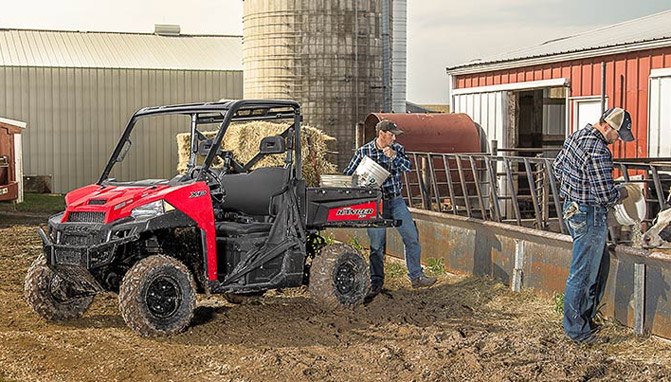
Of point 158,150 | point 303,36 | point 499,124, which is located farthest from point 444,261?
point 158,150

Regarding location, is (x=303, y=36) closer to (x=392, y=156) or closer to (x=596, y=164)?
(x=392, y=156)

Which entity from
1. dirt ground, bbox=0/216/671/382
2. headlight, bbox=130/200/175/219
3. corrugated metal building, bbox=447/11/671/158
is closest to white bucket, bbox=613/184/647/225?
dirt ground, bbox=0/216/671/382

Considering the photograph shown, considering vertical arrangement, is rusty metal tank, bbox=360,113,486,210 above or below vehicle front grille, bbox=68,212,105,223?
above

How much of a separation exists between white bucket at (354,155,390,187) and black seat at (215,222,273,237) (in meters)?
1.64

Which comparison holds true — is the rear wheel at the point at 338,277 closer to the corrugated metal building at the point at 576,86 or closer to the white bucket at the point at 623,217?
the white bucket at the point at 623,217

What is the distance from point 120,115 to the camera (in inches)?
1021

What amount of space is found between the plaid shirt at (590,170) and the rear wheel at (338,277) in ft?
7.09

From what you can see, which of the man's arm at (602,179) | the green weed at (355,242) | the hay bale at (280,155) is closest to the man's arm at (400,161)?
the green weed at (355,242)

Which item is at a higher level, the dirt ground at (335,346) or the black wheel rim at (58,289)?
the black wheel rim at (58,289)

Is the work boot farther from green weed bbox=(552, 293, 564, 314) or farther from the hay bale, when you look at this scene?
the hay bale

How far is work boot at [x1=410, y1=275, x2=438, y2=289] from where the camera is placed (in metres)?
9.91

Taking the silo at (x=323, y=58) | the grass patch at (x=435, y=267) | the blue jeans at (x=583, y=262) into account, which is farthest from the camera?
the silo at (x=323, y=58)

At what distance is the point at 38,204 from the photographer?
70.3 feet

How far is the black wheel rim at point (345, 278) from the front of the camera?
869 centimetres
